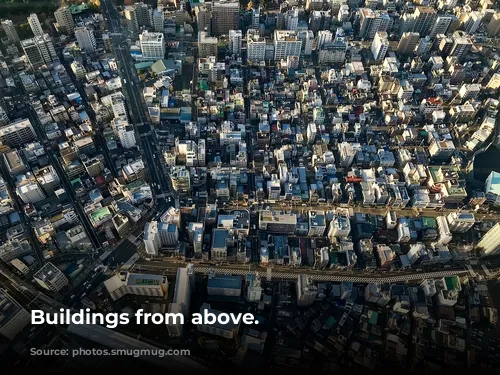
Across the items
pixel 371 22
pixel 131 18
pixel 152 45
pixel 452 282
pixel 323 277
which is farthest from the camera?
pixel 371 22

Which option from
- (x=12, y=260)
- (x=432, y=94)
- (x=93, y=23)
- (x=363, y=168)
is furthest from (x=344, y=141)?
(x=93, y=23)

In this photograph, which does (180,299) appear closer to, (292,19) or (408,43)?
(292,19)

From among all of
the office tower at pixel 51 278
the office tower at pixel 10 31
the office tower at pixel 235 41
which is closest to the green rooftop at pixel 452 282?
the office tower at pixel 51 278

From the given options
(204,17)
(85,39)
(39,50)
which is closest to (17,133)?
(39,50)

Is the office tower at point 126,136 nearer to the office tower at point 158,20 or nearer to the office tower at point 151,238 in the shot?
the office tower at point 151,238

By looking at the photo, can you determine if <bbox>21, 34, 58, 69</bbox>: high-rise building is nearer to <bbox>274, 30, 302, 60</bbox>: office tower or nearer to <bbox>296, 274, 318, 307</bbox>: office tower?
<bbox>274, 30, 302, 60</bbox>: office tower
